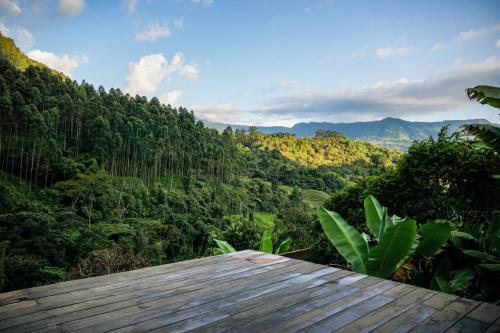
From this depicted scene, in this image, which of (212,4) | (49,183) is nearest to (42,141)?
(49,183)

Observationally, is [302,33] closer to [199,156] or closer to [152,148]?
[152,148]

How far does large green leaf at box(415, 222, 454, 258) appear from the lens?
2686 millimetres

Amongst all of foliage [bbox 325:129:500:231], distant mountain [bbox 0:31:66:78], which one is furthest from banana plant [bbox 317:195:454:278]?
distant mountain [bbox 0:31:66:78]

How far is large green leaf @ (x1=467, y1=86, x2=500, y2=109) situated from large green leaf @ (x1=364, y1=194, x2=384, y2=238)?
4.28 feet

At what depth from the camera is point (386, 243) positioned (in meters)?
2.51

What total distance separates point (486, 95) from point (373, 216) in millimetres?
1445

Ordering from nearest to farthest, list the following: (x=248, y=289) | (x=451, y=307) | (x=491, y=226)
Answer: (x=451, y=307) → (x=248, y=289) → (x=491, y=226)

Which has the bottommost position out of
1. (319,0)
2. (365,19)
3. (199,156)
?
(199,156)

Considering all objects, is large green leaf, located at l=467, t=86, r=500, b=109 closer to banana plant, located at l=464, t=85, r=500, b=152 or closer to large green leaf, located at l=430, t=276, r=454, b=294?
banana plant, located at l=464, t=85, r=500, b=152

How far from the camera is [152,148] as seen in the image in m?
38.5

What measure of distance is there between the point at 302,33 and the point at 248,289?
8775mm

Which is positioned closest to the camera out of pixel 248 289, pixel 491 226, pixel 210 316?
pixel 210 316

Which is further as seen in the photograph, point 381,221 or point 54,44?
point 54,44

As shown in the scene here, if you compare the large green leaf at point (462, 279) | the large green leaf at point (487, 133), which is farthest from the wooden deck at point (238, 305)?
the large green leaf at point (487, 133)
